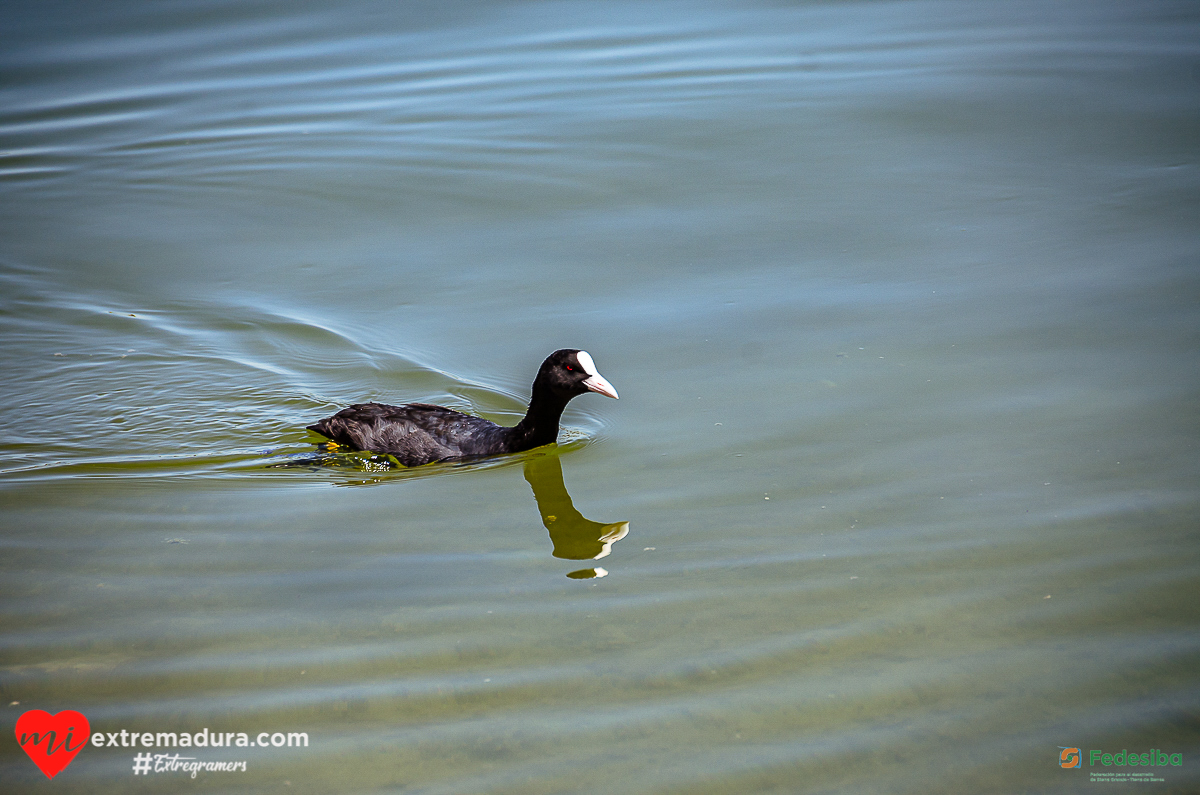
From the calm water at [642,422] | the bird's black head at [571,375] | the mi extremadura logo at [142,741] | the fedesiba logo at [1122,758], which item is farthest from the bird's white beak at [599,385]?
the fedesiba logo at [1122,758]

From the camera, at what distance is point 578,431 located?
6.68 metres

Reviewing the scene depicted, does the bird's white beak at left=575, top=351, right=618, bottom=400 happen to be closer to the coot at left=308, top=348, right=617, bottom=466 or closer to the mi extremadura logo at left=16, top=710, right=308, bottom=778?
the coot at left=308, top=348, right=617, bottom=466

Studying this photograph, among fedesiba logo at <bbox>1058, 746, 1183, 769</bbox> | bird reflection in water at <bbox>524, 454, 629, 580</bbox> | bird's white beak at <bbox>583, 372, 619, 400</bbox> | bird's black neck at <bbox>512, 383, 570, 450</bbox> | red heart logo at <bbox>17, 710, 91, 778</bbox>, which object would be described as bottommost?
fedesiba logo at <bbox>1058, 746, 1183, 769</bbox>

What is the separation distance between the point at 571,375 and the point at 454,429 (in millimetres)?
790

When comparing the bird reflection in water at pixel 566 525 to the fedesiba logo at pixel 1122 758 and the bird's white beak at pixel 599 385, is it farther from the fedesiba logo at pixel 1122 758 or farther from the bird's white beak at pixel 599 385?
the fedesiba logo at pixel 1122 758

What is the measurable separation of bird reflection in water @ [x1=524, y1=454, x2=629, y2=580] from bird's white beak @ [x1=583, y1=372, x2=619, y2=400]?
1.84 ft

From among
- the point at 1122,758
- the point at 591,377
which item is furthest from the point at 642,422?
the point at 1122,758

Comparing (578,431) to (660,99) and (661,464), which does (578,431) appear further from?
(660,99)

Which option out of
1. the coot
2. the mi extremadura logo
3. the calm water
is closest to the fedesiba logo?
the calm water

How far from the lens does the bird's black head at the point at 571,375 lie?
593cm

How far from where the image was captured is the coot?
19.9 ft

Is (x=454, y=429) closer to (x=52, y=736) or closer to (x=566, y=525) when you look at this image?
(x=566, y=525)

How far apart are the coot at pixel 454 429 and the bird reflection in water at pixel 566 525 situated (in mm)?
210

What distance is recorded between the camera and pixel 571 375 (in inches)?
236
